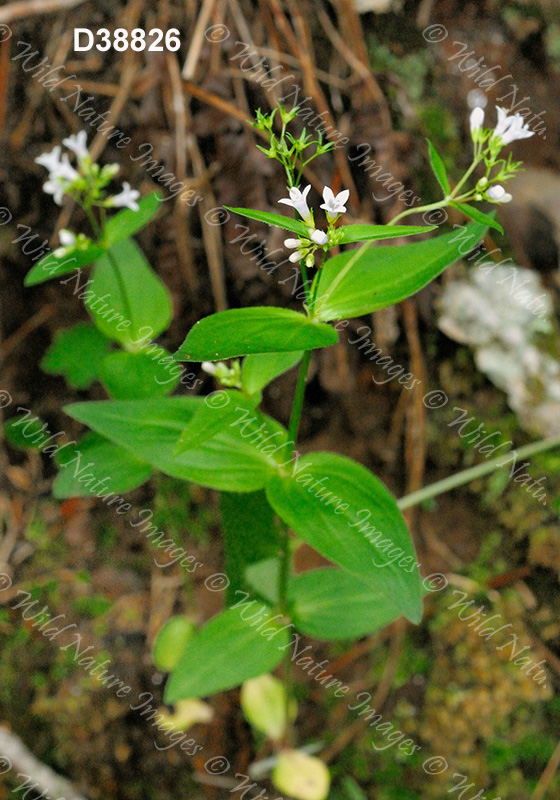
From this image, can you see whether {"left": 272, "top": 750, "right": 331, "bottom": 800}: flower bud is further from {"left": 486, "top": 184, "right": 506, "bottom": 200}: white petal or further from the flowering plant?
{"left": 486, "top": 184, "right": 506, "bottom": 200}: white petal

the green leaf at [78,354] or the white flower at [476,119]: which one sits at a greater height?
the white flower at [476,119]

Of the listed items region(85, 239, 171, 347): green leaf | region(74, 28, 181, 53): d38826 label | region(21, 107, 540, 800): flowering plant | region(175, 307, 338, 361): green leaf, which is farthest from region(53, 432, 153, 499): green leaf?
region(74, 28, 181, 53): d38826 label

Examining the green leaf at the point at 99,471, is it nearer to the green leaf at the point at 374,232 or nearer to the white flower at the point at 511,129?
the green leaf at the point at 374,232

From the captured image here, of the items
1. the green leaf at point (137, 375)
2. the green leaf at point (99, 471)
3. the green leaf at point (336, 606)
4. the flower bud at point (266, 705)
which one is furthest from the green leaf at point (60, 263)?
the flower bud at point (266, 705)

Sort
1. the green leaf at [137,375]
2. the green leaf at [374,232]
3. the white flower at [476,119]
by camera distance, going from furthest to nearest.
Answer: the green leaf at [137,375]
the white flower at [476,119]
the green leaf at [374,232]

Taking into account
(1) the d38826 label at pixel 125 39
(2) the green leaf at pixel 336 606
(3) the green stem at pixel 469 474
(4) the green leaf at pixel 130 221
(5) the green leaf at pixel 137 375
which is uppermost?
(1) the d38826 label at pixel 125 39

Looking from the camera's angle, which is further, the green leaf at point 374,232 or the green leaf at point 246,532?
the green leaf at point 246,532
